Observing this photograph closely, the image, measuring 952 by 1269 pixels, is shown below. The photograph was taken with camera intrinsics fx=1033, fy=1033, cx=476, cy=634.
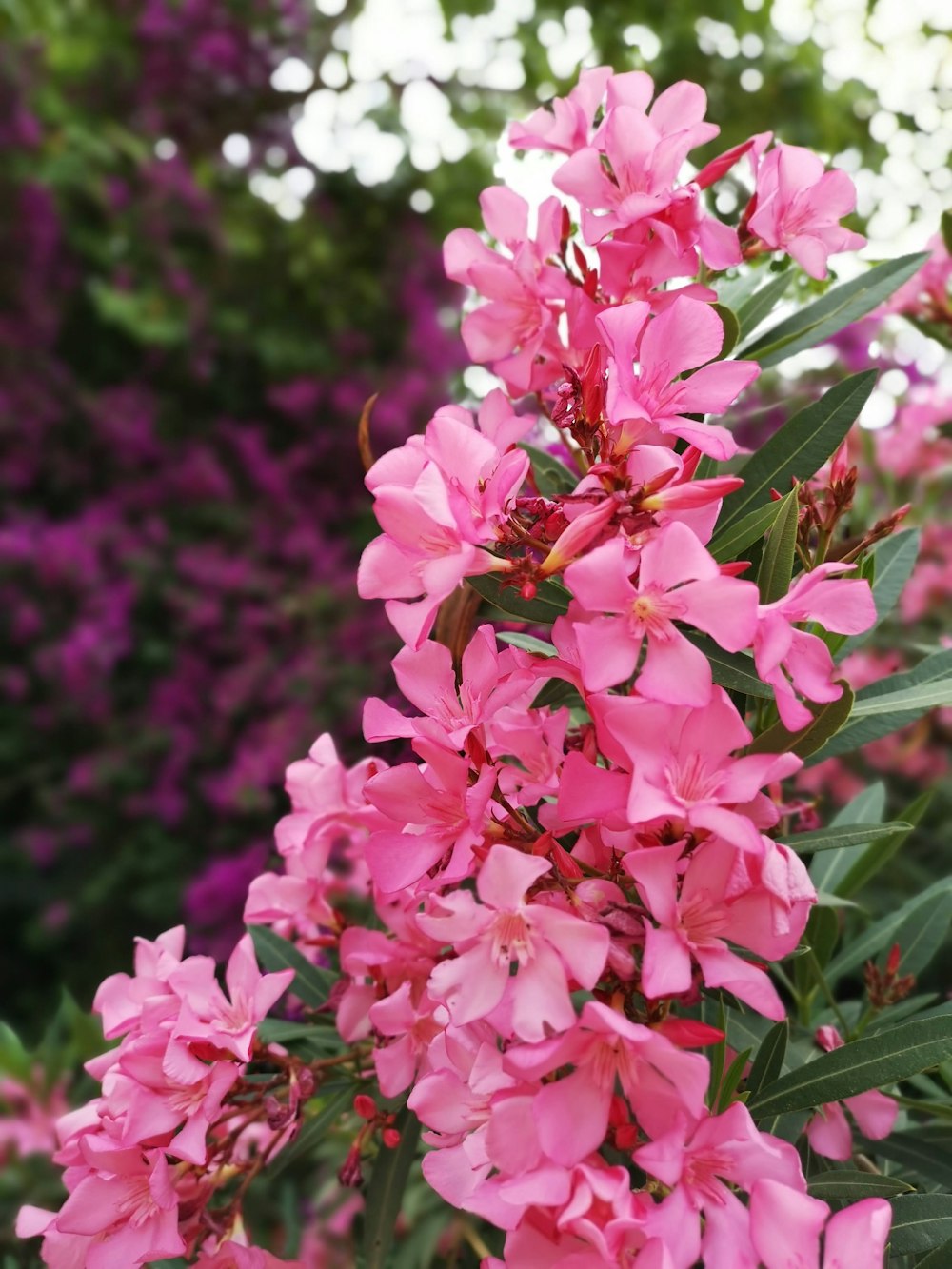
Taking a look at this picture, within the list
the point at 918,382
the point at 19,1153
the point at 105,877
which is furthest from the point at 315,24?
the point at 19,1153

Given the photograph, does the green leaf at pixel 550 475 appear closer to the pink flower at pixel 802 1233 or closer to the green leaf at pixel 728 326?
the green leaf at pixel 728 326

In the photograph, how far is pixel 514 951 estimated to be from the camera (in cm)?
41

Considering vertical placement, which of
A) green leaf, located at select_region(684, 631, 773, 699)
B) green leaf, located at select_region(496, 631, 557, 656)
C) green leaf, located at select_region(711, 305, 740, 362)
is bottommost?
green leaf, located at select_region(684, 631, 773, 699)

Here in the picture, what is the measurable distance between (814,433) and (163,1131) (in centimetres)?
50

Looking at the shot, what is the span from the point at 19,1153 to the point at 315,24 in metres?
2.75

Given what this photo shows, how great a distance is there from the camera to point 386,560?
47 centimetres

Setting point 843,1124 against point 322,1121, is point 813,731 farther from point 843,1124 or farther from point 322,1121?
point 322,1121

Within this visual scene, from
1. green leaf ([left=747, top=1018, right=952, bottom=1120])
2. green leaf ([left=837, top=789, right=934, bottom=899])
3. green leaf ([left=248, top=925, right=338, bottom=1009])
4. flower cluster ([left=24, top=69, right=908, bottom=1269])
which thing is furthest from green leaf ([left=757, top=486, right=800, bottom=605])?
green leaf ([left=248, top=925, right=338, bottom=1009])

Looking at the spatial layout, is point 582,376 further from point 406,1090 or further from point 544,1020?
point 406,1090

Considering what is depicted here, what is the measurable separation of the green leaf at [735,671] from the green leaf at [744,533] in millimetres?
57

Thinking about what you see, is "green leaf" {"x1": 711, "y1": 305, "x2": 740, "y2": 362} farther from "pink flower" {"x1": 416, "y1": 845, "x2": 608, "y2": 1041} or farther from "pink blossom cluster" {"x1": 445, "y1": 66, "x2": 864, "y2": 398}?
"pink flower" {"x1": 416, "y1": 845, "x2": 608, "y2": 1041}

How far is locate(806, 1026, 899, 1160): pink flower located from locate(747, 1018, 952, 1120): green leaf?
61 mm

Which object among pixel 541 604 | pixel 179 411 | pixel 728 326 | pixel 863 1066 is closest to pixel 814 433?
pixel 728 326

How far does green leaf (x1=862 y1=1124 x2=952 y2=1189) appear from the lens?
617mm
